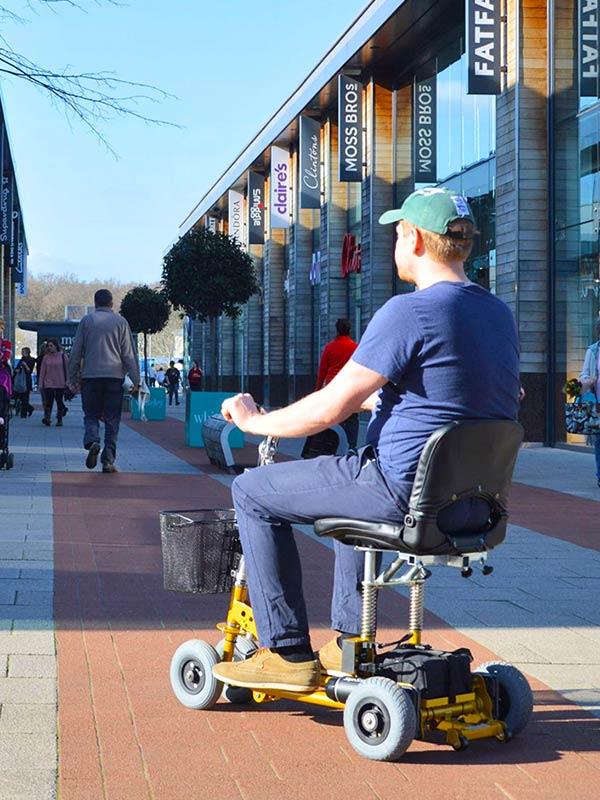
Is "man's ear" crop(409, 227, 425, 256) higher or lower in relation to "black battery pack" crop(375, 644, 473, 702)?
higher

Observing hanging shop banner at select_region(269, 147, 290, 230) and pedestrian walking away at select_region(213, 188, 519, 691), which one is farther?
hanging shop banner at select_region(269, 147, 290, 230)

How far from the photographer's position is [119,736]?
13.2 feet

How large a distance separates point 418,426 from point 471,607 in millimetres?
2941

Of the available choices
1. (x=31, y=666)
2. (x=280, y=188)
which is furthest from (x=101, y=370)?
(x=280, y=188)

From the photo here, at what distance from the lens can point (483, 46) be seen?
21.7 m

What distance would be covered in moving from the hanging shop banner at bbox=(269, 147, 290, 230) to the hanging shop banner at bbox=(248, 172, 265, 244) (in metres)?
4.74

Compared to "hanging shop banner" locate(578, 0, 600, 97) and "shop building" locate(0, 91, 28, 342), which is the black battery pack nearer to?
"hanging shop banner" locate(578, 0, 600, 97)

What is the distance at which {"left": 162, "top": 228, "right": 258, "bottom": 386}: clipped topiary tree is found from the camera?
104 ft

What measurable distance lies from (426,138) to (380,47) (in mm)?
2343

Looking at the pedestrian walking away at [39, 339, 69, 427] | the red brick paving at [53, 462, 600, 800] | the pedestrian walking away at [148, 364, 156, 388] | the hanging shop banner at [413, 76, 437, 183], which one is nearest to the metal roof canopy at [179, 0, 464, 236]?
the hanging shop banner at [413, 76, 437, 183]

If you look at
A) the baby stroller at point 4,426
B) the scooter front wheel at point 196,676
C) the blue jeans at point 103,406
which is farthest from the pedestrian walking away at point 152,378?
the scooter front wheel at point 196,676

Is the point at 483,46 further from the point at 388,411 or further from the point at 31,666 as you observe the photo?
the point at 388,411

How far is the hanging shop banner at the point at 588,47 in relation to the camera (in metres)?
19.5

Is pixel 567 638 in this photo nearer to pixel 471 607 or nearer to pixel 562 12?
pixel 471 607
